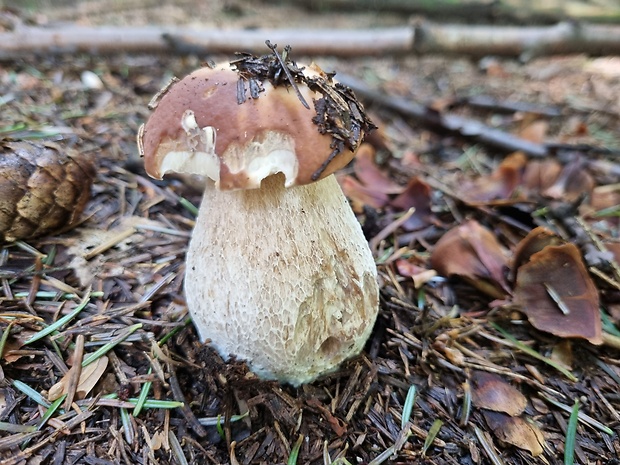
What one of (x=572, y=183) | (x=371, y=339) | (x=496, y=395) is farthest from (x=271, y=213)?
(x=572, y=183)

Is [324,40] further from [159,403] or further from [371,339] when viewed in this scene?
[159,403]

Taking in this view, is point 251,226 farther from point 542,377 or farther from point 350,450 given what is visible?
point 542,377

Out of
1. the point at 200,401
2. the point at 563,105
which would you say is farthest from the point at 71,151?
the point at 563,105

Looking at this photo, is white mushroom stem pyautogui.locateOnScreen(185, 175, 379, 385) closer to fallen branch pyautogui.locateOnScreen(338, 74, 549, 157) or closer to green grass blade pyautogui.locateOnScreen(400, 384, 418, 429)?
green grass blade pyautogui.locateOnScreen(400, 384, 418, 429)

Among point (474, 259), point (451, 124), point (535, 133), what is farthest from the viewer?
point (451, 124)

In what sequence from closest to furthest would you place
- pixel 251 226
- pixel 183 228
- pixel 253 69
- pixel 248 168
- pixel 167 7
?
pixel 248 168, pixel 253 69, pixel 251 226, pixel 183 228, pixel 167 7

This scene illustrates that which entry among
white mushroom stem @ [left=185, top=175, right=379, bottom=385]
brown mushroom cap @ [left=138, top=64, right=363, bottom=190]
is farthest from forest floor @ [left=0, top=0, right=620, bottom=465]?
brown mushroom cap @ [left=138, top=64, right=363, bottom=190]
